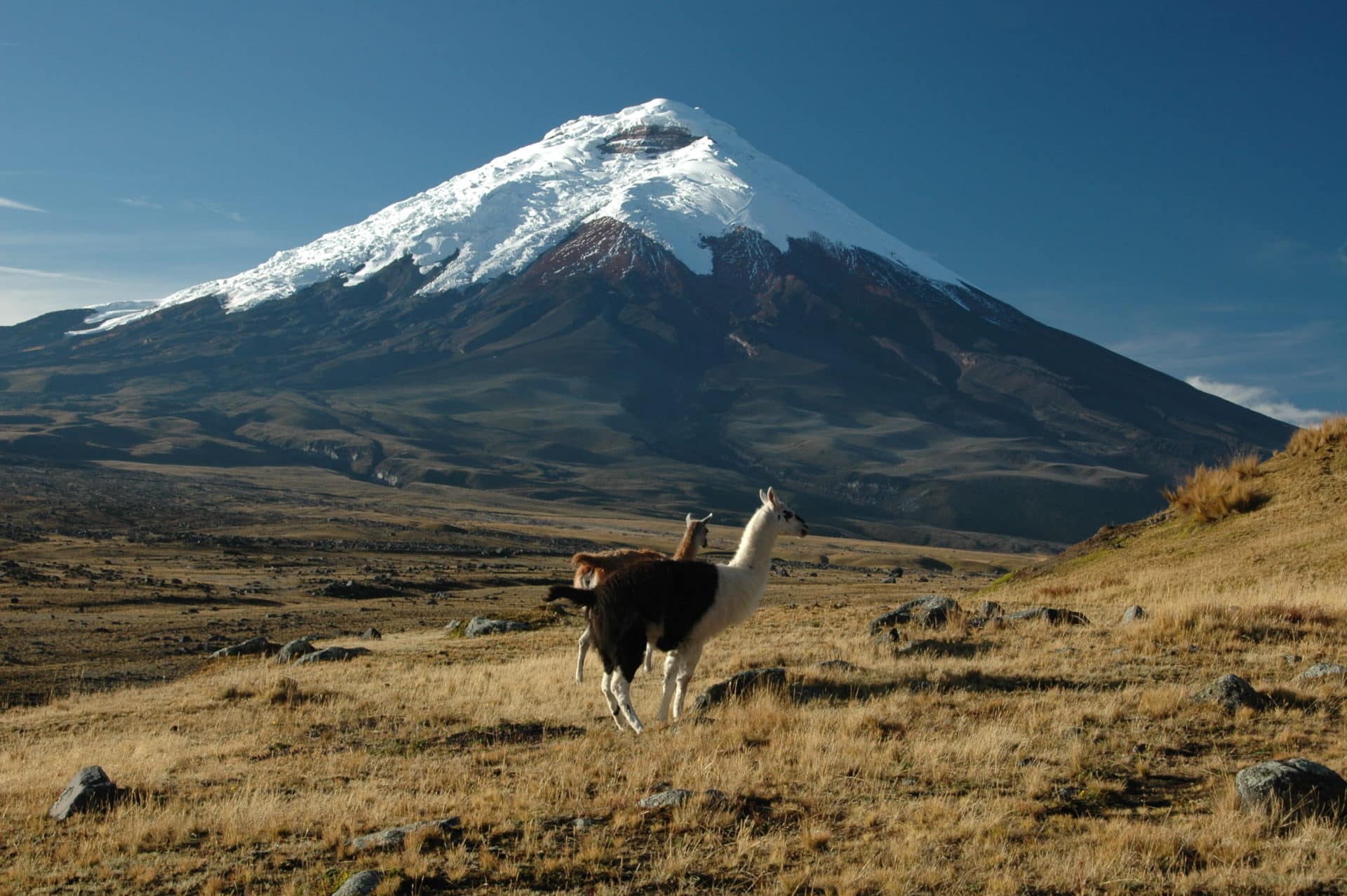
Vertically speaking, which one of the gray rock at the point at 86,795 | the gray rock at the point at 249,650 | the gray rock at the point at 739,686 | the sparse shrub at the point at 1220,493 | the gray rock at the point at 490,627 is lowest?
the gray rock at the point at 249,650

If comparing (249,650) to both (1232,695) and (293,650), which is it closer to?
(293,650)

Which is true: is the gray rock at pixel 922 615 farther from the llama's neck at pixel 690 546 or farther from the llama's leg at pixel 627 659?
the llama's leg at pixel 627 659

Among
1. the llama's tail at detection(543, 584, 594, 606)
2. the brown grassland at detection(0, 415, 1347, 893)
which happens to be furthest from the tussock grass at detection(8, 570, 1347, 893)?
the llama's tail at detection(543, 584, 594, 606)

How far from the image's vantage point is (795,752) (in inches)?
357

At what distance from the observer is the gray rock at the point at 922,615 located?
54.0 ft

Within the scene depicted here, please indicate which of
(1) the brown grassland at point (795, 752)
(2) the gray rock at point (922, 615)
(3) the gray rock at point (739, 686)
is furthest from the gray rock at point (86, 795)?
(2) the gray rock at point (922, 615)

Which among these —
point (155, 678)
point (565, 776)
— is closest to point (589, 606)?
point (565, 776)

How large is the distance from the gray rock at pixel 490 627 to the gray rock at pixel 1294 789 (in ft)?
61.3

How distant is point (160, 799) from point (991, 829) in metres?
6.97

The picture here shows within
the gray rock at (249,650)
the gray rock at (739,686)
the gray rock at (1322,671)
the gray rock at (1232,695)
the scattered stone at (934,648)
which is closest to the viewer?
the gray rock at (1232,695)

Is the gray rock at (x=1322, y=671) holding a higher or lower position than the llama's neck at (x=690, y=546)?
lower

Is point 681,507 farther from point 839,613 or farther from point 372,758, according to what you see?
point 372,758

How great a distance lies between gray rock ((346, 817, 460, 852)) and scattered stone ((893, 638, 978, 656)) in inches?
318

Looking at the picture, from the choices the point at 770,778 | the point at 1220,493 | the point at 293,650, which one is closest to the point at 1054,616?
the point at 1220,493
